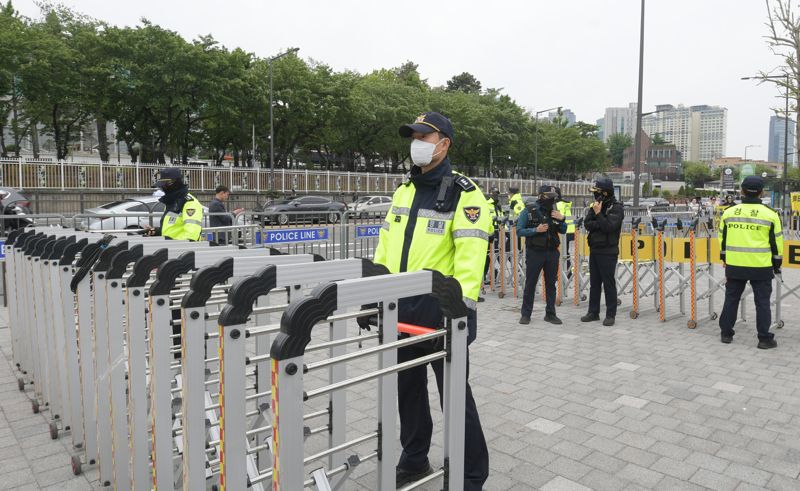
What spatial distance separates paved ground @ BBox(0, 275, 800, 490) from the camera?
12.6 feet

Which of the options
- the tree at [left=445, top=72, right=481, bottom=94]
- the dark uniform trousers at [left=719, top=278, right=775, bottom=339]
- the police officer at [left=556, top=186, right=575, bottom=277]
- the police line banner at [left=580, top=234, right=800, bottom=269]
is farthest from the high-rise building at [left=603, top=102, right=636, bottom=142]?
the dark uniform trousers at [left=719, top=278, right=775, bottom=339]

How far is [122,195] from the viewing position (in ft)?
91.4

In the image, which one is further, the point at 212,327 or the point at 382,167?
the point at 382,167

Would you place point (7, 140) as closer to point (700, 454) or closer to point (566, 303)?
point (566, 303)

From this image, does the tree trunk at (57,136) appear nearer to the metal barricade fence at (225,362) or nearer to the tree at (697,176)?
the metal barricade fence at (225,362)

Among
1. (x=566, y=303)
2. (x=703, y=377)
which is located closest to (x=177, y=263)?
(x=703, y=377)

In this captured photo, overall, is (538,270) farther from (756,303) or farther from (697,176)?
(697,176)

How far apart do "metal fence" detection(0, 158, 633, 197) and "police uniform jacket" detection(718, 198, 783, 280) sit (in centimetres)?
2639

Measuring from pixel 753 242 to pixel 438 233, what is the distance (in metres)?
5.03

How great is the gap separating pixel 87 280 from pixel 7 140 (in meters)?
55.1

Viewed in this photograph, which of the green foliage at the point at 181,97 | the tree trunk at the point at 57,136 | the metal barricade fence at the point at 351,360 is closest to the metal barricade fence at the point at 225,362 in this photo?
the metal barricade fence at the point at 351,360

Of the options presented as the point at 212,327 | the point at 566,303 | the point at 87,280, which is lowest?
the point at 566,303

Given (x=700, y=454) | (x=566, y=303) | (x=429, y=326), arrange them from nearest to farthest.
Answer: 1. (x=429, y=326)
2. (x=700, y=454)
3. (x=566, y=303)

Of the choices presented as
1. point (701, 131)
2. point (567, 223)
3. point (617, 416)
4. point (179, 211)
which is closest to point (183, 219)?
point (179, 211)
